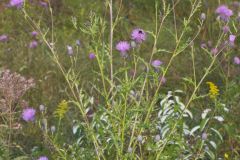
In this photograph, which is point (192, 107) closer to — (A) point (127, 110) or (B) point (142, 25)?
(A) point (127, 110)

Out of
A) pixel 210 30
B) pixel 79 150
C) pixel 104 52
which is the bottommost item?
pixel 79 150

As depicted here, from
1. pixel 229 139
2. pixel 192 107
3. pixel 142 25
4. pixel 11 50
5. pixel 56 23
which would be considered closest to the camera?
pixel 229 139

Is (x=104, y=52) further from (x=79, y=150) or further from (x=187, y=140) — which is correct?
(x=187, y=140)

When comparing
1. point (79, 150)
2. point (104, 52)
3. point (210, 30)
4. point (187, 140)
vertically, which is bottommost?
point (79, 150)

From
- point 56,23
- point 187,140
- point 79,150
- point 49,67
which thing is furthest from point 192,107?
point 56,23

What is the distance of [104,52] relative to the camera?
91.5 inches

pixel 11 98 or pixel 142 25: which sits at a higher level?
pixel 142 25

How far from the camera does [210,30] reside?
4418 millimetres

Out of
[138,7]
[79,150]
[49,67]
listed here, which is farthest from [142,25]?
[79,150]

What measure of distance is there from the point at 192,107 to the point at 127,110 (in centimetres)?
116

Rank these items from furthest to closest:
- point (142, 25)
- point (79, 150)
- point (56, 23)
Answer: point (56, 23), point (142, 25), point (79, 150)

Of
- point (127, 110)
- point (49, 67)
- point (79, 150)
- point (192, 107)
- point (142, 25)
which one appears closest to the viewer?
point (127, 110)

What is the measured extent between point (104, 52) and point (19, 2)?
40cm

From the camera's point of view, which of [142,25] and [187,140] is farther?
[142,25]
